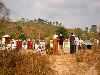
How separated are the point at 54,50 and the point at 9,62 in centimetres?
1337

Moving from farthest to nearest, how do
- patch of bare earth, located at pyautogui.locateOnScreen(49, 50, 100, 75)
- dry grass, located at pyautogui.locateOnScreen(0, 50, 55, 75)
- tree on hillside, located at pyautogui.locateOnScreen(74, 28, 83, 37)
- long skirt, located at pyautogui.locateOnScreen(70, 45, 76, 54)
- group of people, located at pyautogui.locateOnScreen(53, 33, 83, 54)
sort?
tree on hillside, located at pyautogui.locateOnScreen(74, 28, 83, 37), long skirt, located at pyautogui.locateOnScreen(70, 45, 76, 54), group of people, located at pyautogui.locateOnScreen(53, 33, 83, 54), patch of bare earth, located at pyautogui.locateOnScreen(49, 50, 100, 75), dry grass, located at pyautogui.locateOnScreen(0, 50, 55, 75)

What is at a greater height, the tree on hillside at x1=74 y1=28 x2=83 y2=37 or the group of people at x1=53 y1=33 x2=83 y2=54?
the tree on hillside at x1=74 y1=28 x2=83 y2=37

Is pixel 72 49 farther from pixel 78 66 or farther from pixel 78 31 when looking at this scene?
pixel 78 31

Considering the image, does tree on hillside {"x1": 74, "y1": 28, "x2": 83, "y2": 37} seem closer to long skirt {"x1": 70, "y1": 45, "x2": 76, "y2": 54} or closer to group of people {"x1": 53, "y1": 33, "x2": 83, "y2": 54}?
group of people {"x1": 53, "y1": 33, "x2": 83, "y2": 54}

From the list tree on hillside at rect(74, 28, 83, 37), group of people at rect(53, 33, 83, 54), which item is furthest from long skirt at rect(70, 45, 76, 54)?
tree on hillside at rect(74, 28, 83, 37)

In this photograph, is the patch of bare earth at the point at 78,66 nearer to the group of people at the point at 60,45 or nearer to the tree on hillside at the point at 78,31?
the group of people at the point at 60,45

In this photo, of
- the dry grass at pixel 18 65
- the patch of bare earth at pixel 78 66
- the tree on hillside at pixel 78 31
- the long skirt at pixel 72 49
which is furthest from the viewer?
the tree on hillside at pixel 78 31

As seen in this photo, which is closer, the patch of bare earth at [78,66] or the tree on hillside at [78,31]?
the patch of bare earth at [78,66]

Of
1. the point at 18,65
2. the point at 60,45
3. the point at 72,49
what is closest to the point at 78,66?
the point at 18,65

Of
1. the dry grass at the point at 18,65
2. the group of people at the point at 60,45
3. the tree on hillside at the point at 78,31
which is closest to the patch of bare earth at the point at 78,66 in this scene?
the dry grass at the point at 18,65

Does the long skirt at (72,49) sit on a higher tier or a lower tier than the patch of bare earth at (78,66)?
higher

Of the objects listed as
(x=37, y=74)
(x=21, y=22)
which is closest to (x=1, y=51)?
(x=37, y=74)

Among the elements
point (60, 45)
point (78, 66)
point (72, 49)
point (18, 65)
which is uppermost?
point (60, 45)

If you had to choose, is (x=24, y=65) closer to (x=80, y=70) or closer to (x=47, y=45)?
(x=80, y=70)
